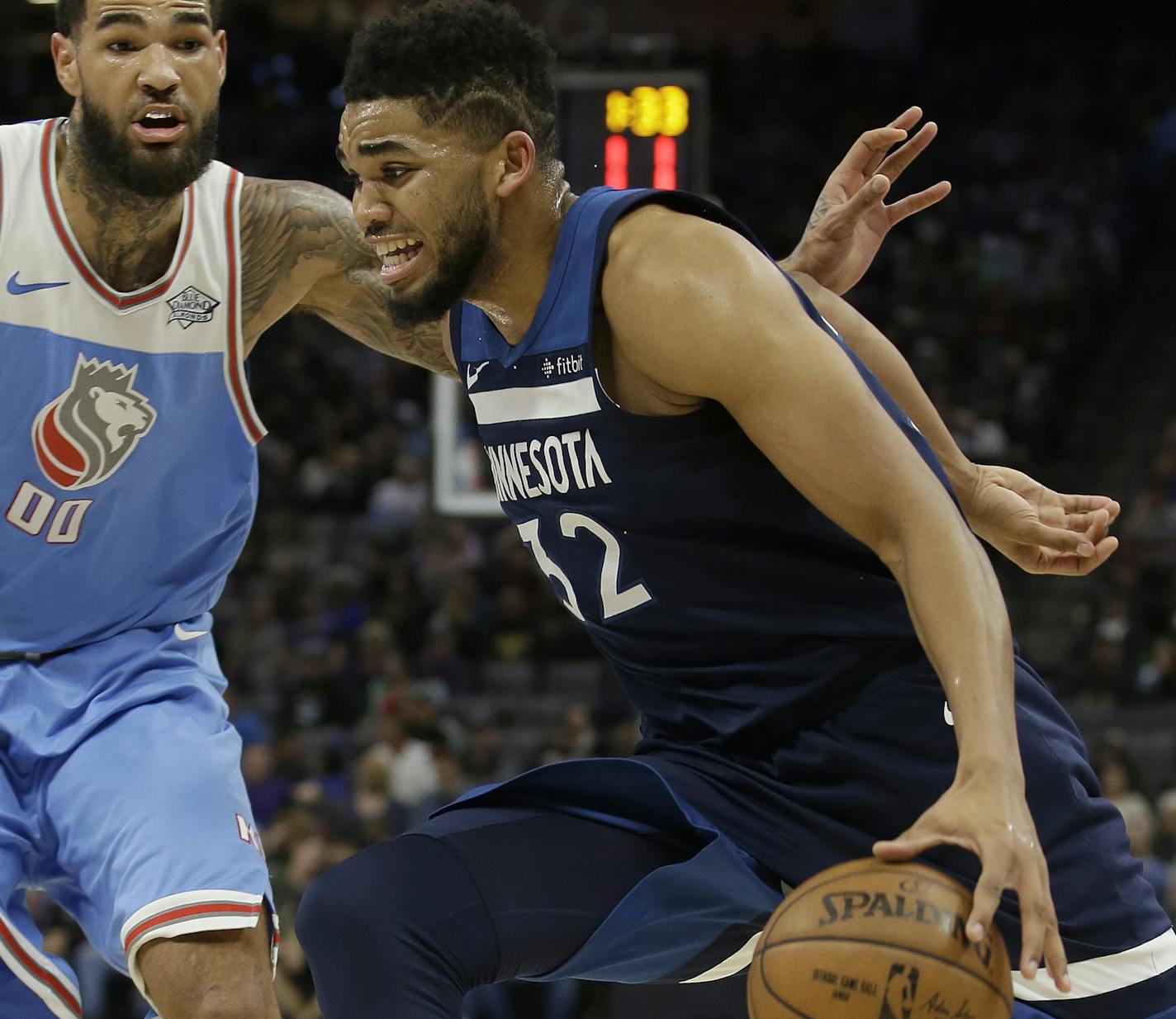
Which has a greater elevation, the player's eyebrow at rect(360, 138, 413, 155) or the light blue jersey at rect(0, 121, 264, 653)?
the player's eyebrow at rect(360, 138, 413, 155)

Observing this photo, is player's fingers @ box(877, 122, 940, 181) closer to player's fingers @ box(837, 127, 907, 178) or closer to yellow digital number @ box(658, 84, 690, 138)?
player's fingers @ box(837, 127, 907, 178)

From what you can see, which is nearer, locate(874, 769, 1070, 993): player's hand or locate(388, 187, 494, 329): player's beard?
locate(874, 769, 1070, 993): player's hand

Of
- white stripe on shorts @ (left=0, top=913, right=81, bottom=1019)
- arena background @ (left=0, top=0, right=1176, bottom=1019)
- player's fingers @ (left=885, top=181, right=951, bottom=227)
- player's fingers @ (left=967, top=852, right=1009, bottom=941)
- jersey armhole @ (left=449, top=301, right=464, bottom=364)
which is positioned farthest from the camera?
arena background @ (left=0, top=0, right=1176, bottom=1019)

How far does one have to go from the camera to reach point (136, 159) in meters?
3.21

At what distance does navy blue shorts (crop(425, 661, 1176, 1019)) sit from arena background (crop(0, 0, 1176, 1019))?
5.11 meters

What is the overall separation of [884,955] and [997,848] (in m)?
0.21

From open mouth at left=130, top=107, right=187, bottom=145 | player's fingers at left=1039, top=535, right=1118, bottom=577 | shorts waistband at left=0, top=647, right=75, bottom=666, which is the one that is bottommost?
shorts waistband at left=0, top=647, right=75, bottom=666

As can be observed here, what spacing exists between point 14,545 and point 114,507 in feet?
0.66

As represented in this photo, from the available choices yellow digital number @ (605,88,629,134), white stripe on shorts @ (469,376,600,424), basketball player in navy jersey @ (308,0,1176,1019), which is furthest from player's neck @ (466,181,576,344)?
yellow digital number @ (605,88,629,134)

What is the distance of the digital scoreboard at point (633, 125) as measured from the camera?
7941 mm

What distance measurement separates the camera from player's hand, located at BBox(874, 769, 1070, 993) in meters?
2.17

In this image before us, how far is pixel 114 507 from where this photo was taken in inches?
128

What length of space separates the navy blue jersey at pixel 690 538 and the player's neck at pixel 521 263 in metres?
0.06

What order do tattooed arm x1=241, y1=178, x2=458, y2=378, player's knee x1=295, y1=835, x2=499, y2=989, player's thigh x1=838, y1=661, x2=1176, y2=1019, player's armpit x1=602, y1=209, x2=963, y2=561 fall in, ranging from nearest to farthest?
player's armpit x1=602, y1=209, x2=963, y2=561
player's knee x1=295, y1=835, x2=499, y2=989
player's thigh x1=838, y1=661, x2=1176, y2=1019
tattooed arm x1=241, y1=178, x2=458, y2=378
